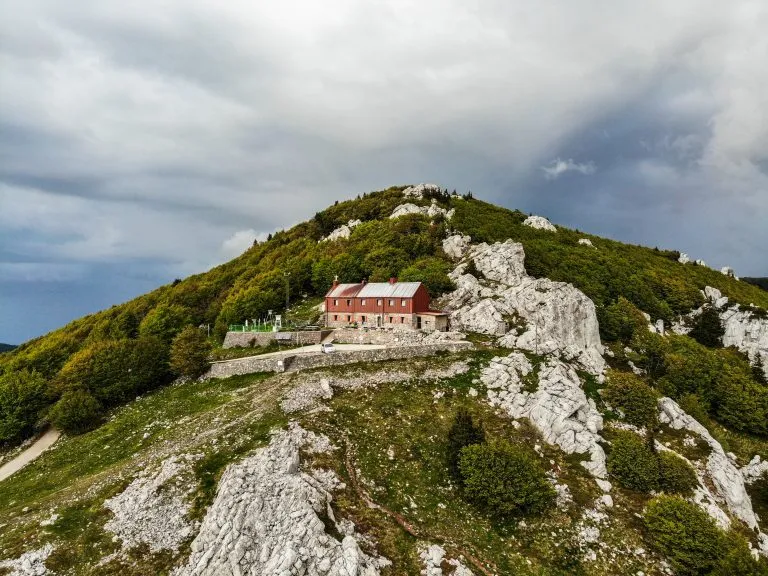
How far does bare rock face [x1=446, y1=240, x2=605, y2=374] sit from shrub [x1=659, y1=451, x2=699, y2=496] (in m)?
21.6

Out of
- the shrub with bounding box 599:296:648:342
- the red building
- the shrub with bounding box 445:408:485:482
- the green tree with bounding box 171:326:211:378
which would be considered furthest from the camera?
the shrub with bounding box 599:296:648:342

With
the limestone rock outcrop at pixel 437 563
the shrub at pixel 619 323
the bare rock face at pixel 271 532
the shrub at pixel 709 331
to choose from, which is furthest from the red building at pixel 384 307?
the shrub at pixel 709 331

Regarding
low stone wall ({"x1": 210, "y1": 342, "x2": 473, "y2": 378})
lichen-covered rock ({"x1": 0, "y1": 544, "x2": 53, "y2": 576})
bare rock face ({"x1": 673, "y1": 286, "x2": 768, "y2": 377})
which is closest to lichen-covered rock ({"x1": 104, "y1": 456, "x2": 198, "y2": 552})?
lichen-covered rock ({"x1": 0, "y1": 544, "x2": 53, "y2": 576})

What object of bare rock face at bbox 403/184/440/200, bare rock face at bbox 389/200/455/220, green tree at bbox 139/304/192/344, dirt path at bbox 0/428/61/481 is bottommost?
dirt path at bbox 0/428/61/481

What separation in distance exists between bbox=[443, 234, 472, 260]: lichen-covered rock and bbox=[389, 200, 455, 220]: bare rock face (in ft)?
73.7

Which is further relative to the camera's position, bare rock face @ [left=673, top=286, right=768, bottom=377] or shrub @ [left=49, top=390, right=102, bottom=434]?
bare rock face @ [left=673, top=286, right=768, bottom=377]

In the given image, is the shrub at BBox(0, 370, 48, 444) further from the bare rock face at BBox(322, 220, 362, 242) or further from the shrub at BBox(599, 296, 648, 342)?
the shrub at BBox(599, 296, 648, 342)

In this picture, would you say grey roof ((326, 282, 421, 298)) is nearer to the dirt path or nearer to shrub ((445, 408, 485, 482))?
shrub ((445, 408, 485, 482))

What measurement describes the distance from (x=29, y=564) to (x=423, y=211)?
12061 centimetres

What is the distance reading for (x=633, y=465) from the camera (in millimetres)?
43125

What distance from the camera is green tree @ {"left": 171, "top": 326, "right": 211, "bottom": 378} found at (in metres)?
64.6

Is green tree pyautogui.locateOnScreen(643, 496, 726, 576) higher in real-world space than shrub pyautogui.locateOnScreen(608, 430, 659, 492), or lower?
lower

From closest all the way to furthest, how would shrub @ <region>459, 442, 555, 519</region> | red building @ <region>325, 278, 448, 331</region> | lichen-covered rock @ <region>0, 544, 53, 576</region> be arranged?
1. lichen-covered rock @ <region>0, 544, 53, 576</region>
2. shrub @ <region>459, 442, 555, 519</region>
3. red building @ <region>325, 278, 448, 331</region>

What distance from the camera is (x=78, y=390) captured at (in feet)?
203
